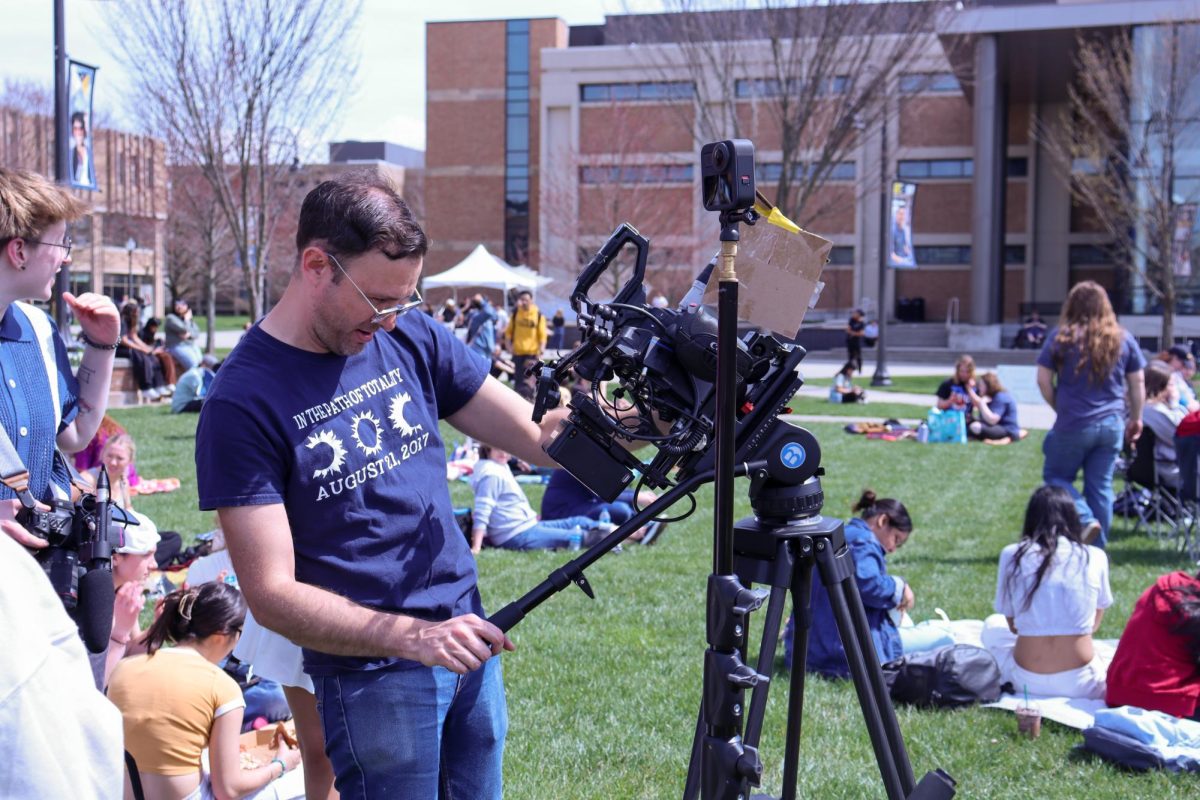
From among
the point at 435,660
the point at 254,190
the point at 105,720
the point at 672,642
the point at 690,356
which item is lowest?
the point at 672,642

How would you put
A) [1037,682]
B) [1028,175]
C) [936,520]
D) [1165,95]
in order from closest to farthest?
[1037,682], [936,520], [1165,95], [1028,175]

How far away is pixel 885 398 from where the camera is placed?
21625 mm

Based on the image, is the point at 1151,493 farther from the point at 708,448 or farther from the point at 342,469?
the point at 342,469

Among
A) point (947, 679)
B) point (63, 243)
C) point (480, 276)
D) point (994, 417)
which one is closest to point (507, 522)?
point (947, 679)

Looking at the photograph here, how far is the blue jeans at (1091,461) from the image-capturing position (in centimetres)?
776

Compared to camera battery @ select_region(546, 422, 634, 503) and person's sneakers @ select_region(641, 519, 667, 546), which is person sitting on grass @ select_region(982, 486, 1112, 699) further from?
camera battery @ select_region(546, 422, 634, 503)

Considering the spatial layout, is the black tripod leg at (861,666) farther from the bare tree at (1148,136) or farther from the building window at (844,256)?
the building window at (844,256)

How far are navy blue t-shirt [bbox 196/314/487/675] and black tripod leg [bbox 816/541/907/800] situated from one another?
811 mm

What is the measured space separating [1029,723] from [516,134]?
172ft

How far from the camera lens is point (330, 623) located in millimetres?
2182

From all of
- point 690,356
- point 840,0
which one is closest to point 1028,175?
point 840,0

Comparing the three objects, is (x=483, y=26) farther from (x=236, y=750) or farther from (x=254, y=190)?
(x=236, y=750)

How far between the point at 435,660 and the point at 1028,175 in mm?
47663

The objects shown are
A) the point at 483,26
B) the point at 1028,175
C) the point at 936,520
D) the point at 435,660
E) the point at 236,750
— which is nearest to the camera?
the point at 435,660
